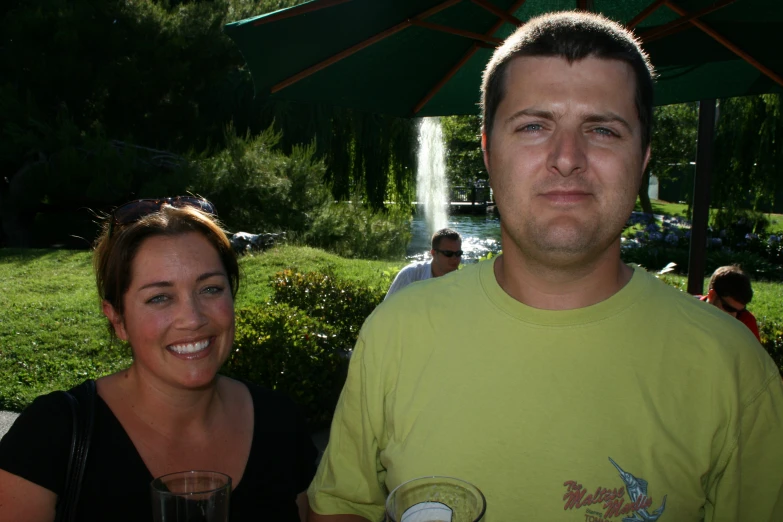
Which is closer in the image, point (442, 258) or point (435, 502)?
point (435, 502)

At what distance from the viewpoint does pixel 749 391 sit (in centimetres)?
156

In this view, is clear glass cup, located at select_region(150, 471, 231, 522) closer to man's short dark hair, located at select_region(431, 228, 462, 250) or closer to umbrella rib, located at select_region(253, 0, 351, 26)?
umbrella rib, located at select_region(253, 0, 351, 26)

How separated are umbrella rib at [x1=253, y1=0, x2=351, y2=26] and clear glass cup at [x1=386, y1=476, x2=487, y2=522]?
10.9ft

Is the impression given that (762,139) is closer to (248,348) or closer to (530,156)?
(248,348)

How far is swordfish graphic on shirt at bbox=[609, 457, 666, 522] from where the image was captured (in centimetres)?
148

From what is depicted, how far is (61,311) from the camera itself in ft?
31.2

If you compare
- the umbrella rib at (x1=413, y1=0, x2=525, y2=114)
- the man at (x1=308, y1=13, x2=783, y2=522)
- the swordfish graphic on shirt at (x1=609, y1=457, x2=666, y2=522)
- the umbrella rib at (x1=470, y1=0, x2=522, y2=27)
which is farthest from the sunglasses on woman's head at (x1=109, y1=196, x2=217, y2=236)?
the umbrella rib at (x1=413, y1=0, x2=525, y2=114)

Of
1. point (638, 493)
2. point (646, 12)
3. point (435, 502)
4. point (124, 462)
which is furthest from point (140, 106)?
point (435, 502)

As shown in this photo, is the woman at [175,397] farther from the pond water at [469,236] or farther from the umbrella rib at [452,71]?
the pond water at [469,236]

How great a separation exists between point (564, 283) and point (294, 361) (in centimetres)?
418

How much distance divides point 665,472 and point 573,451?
206 millimetres

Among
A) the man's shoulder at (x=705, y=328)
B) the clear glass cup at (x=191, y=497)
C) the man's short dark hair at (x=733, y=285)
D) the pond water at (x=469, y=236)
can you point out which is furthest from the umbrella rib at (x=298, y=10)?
the pond water at (x=469, y=236)

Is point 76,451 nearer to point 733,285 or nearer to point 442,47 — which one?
point 442,47

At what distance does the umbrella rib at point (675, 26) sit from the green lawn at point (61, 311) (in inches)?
158
